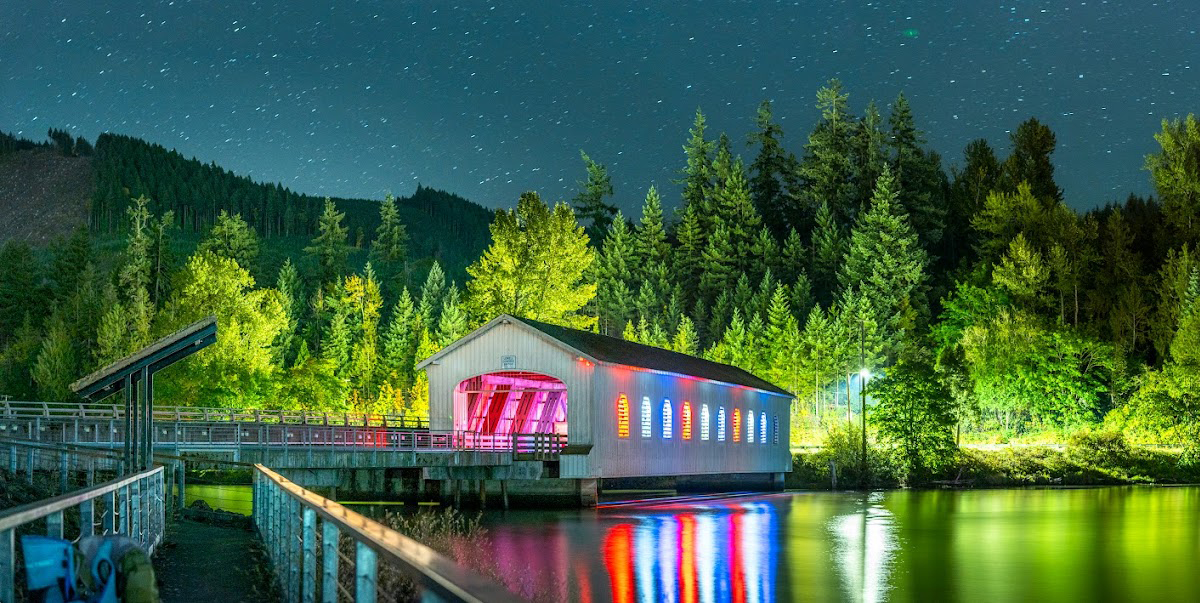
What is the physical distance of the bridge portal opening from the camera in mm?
46500

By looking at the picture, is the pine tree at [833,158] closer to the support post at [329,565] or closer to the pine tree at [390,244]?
the pine tree at [390,244]

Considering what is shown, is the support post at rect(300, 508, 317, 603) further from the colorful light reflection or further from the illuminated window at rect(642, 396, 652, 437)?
the illuminated window at rect(642, 396, 652, 437)

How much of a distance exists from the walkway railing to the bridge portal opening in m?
28.1

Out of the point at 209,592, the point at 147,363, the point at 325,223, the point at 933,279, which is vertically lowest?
the point at 209,592

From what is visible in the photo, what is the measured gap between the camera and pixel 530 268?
216 ft

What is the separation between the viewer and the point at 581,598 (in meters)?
20.2

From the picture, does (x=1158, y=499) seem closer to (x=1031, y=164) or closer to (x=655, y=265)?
(x=1031, y=164)

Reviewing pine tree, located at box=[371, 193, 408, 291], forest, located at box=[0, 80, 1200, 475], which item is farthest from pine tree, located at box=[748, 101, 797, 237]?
pine tree, located at box=[371, 193, 408, 291]

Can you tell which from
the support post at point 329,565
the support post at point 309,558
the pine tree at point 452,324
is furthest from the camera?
the pine tree at point 452,324

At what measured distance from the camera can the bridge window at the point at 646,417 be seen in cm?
4559

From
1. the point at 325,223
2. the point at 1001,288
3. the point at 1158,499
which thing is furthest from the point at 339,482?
the point at 325,223

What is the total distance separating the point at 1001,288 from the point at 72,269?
7856cm

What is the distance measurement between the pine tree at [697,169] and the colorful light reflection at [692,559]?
84.2m

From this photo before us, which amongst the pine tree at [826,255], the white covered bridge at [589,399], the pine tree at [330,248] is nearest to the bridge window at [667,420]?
the white covered bridge at [589,399]
